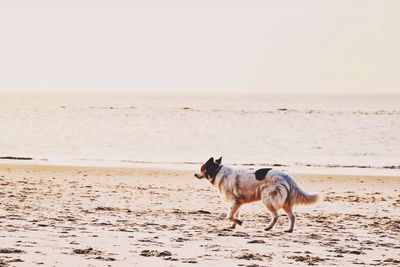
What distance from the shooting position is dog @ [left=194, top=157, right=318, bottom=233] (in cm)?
1094

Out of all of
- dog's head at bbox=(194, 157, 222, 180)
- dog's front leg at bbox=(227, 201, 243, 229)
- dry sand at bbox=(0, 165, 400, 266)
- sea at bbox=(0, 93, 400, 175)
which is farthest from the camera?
sea at bbox=(0, 93, 400, 175)

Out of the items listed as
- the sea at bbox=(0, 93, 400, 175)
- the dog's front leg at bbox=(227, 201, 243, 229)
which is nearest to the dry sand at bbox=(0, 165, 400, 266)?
the dog's front leg at bbox=(227, 201, 243, 229)

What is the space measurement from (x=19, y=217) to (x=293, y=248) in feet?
15.3

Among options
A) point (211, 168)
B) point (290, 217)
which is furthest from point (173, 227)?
point (290, 217)

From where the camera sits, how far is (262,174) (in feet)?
36.3

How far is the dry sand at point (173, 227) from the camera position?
326 inches

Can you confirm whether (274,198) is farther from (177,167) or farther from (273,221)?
(177,167)

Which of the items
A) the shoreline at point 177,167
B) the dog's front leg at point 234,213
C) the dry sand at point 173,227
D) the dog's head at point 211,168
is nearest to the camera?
the dry sand at point 173,227

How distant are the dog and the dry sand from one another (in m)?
0.33

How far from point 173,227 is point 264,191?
1.59 metres

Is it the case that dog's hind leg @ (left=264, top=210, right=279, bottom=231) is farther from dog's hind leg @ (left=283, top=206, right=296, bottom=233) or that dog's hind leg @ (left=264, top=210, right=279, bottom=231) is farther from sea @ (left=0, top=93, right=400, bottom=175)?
sea @ (left=0, top=93, right=400, bottom=175)

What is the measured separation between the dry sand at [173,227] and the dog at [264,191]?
333 millimetres

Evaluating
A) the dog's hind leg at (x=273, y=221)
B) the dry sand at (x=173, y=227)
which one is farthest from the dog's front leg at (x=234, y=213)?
the dog's hind leg at (x=273, y=221)

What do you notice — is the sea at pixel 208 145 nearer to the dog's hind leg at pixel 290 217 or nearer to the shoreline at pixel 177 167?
the shoreline at pixel 177 167
